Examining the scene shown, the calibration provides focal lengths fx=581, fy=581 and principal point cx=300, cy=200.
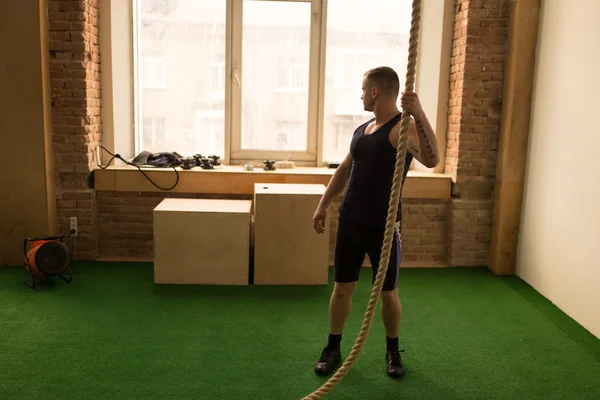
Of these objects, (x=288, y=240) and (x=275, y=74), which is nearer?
(x=288, y=240)

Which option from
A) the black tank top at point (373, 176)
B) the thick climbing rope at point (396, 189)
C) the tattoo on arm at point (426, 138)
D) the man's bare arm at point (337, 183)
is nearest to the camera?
the thick climbing rope at point (396, 189)

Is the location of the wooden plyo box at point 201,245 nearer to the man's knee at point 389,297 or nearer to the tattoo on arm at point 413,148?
the man's knee at point 389,297

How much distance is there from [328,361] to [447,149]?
273 centimetres

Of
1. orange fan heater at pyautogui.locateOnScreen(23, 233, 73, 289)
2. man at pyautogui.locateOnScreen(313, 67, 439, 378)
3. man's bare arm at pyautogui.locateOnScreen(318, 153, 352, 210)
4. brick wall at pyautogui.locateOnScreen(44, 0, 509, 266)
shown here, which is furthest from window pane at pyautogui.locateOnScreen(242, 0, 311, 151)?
man at pyautogui.locateOnScreen(313, 67, 439, 378)

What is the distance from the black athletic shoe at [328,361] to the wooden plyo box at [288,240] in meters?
1.33

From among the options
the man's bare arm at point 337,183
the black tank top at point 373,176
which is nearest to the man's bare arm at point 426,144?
the black tank top at point 373,176

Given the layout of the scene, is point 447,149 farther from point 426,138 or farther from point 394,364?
point 426,138

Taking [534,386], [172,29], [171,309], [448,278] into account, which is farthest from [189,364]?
[172,29]

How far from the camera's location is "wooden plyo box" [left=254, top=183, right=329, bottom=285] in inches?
174

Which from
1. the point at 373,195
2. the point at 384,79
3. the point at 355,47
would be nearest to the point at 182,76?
the point at 355,47

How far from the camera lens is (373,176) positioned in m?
2.90

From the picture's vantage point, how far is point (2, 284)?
4.39 meters

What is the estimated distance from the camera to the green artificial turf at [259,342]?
9.66 ft

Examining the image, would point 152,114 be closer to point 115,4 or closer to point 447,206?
point 115,4
